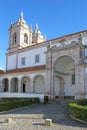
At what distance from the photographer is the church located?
28.1 metres

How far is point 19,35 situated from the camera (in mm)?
44406

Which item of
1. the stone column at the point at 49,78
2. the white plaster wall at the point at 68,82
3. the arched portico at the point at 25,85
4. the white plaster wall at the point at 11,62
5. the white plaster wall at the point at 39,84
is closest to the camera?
the stone column at the point at 49,78

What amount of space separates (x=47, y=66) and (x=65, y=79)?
4.57m

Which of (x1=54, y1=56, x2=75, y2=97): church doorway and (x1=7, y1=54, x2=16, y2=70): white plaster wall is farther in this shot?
(x1=7, y1=54, x2=16, y2=70): white plaster wall

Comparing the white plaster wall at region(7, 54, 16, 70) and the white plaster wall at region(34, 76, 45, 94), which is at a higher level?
the white plaster wall at region(7, 54, 16, 70)

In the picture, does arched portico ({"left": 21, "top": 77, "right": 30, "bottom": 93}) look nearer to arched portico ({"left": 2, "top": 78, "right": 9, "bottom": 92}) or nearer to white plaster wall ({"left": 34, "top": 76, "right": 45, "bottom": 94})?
white plaster wall ({"left": 34, "top": 76, "right": 45, "bottom": 94})

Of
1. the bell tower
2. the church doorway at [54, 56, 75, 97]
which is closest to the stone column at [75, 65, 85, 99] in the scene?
the church doorway at [54, 56, 75, 97]

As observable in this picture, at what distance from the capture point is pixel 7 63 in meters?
44.6

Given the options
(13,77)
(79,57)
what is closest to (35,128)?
(79,57)

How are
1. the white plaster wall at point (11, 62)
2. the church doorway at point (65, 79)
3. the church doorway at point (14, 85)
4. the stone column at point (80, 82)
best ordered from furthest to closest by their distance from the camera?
the white plaster wall at point (11, 62) < the church doorway at point (14, 85) < the church doorway at point (65, 79) < the stone column at point (80, 82)

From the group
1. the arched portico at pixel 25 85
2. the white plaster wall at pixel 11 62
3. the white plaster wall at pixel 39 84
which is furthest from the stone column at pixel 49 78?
the white plaster wall at pixel 11 62

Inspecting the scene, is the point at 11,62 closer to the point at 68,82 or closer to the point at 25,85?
the point at 25,85

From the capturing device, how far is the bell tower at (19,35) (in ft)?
146

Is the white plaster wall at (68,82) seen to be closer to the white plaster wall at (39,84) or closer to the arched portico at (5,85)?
the white plaster wall at (39,84)
